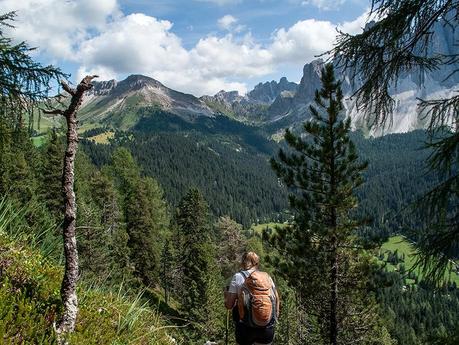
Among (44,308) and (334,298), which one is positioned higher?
(44,308)

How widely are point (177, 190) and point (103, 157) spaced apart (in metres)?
36.7

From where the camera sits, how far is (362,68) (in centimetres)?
644

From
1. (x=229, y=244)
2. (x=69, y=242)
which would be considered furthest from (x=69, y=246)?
(x=229, y=244)

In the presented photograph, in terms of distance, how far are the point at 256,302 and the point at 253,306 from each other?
0.08 meters

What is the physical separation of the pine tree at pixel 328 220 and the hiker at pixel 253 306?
9.37m

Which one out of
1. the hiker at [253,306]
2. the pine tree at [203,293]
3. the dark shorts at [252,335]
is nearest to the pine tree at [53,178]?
the pine tree at [203,293]

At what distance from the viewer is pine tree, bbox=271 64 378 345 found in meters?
15.7

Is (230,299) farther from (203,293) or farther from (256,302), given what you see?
(203,293)

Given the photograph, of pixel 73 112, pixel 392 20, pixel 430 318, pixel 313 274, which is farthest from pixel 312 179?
pixel 430 318

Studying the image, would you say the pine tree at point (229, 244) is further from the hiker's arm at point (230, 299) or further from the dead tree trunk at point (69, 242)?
the dead tree trunk at point (69, 242)

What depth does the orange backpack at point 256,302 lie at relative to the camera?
20.7 ft

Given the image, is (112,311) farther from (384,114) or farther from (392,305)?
(392,305)

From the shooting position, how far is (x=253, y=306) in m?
6.31

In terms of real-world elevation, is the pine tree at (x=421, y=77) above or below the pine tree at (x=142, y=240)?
above
